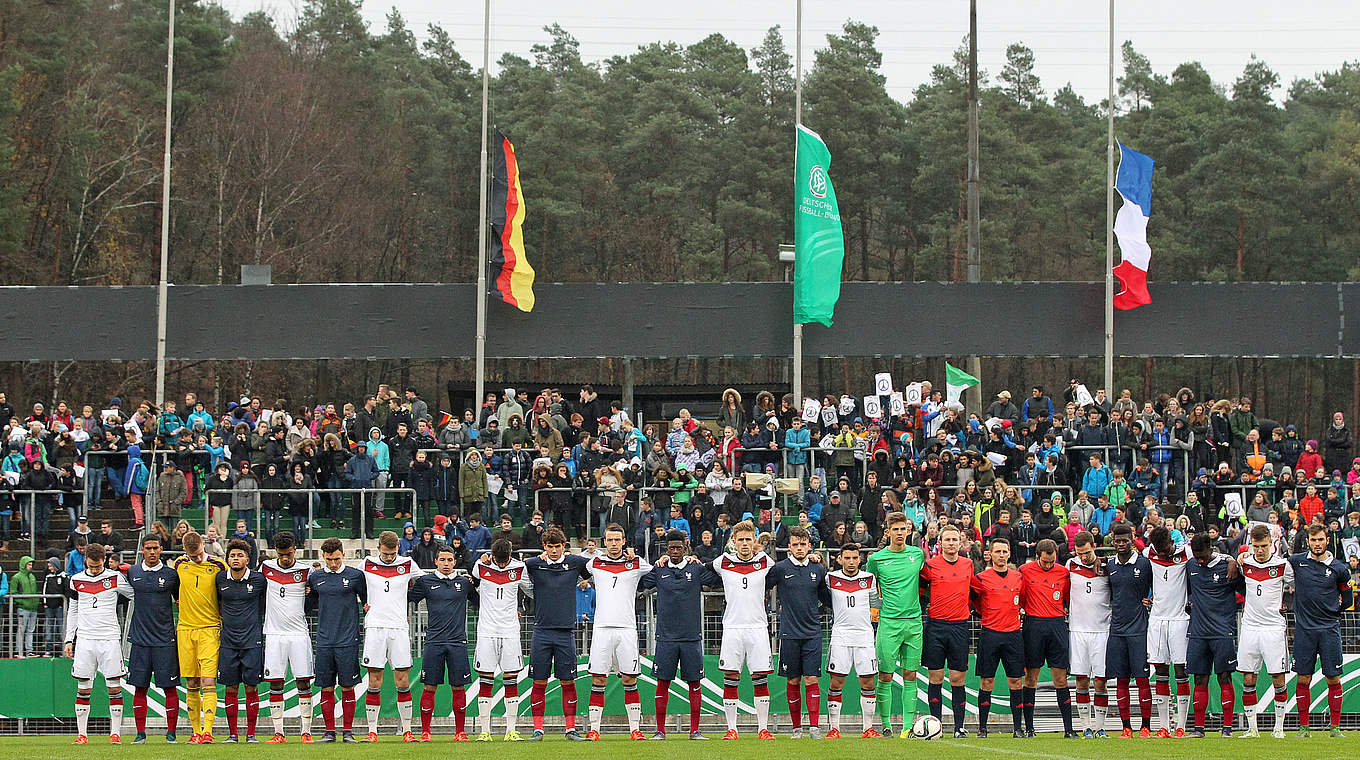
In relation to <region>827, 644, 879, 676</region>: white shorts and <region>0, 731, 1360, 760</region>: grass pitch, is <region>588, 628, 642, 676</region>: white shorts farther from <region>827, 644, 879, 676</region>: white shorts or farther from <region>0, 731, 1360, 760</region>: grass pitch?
<region>827, 644, 879, 676</region>: white shorts

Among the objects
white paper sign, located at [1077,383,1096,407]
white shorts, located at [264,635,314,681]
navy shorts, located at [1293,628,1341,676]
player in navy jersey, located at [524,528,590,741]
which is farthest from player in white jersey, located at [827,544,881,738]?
white paper sign, located at [1077,383,1096,407]

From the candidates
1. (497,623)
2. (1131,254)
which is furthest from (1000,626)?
(1131,254)

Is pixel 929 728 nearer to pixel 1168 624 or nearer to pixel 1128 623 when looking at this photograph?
pixel 1128 623

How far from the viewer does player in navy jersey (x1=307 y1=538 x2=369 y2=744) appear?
15914 millimetres

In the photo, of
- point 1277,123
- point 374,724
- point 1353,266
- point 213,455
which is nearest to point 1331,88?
point 1277,123

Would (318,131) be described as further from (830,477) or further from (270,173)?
(830,477)

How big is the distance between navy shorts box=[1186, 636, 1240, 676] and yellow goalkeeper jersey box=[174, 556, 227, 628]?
9.83 meters

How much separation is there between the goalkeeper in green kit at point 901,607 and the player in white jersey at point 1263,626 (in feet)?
10.8

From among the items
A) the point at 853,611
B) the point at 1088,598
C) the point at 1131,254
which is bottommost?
the point at 853,611

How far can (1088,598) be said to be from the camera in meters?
16.3

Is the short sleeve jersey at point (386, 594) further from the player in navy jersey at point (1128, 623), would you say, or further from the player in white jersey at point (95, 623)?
the player in navy jersey at point (1128, 623)

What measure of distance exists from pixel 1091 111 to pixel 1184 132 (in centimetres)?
1449

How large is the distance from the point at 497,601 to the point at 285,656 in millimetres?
2202

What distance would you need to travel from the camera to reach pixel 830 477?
26.2 metres
